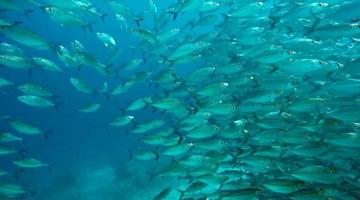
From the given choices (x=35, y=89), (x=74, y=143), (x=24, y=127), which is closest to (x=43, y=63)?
(x=35, y=89)

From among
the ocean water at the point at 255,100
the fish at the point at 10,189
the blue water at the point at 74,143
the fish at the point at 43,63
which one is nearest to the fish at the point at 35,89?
the ocean water at the point at 255,100

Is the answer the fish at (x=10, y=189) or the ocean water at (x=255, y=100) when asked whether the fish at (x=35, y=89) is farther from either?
the fish at (x=10, y=189)

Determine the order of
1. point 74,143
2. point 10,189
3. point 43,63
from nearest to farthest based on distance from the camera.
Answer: point 10,189
point 43,63
point 74,143

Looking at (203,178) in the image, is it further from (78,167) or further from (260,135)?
(78,167)

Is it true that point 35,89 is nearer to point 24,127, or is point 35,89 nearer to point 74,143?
point 24,127

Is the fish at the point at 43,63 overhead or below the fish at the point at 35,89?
overhead

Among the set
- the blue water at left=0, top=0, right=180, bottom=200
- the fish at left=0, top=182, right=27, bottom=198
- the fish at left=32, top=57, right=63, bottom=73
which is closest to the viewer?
the fish at left=0, top=182, right=27, bottom=198

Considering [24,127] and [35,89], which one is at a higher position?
[35,89]

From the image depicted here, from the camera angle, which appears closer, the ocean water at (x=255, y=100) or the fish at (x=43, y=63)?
the ocean water at (x=255, y=100)

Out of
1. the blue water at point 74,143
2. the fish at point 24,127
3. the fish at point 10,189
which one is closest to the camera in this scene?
the fish at point 10,189

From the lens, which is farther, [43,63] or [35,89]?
[43,63]

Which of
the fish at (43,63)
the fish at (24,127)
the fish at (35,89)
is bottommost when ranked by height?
the fish at (24,127)

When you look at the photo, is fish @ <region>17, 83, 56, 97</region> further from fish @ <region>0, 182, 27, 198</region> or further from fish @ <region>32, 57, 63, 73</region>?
fish @ <region>0, 182, 27, 198</region>

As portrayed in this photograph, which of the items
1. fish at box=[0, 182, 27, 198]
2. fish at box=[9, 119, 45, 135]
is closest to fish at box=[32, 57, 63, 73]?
fish at box=[9, 119, 45, 135]
